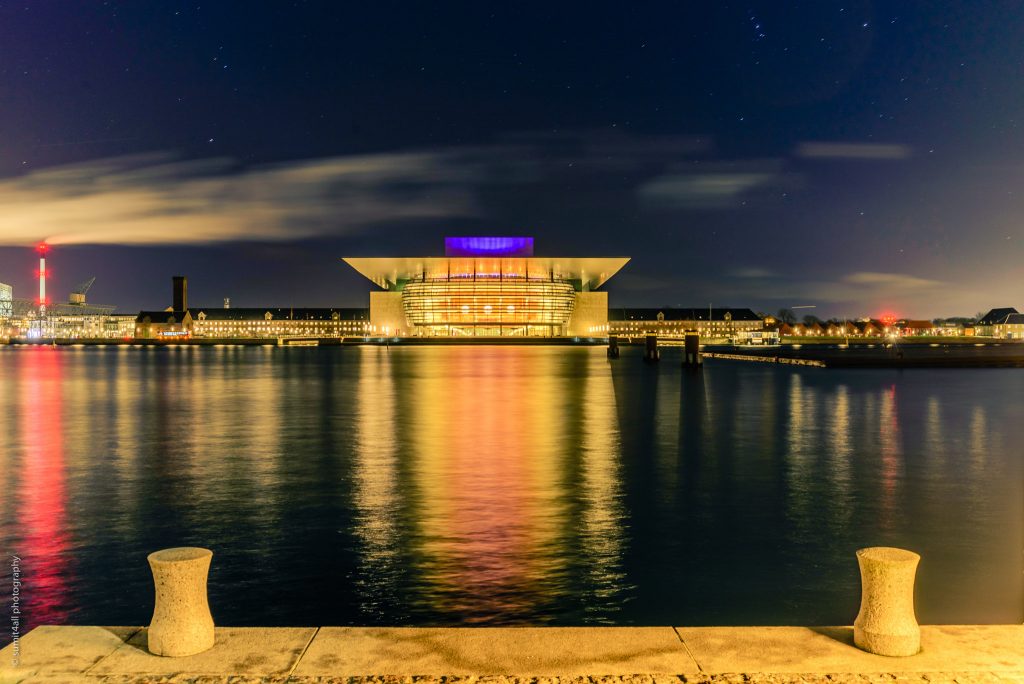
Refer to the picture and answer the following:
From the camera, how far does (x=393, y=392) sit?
44.3 metres

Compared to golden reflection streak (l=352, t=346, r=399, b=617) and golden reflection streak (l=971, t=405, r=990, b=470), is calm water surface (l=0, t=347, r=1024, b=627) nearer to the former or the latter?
golden reflection streak (l=352, t=346, r=399, b=617)

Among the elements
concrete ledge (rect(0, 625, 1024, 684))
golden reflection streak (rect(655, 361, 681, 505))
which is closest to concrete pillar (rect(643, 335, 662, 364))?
golden reflection streak (rect(655, 361, 681, 505))

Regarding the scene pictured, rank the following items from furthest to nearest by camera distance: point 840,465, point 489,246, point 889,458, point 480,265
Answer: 1. point 489,246
2. point 480,265
3. point 889,458
4. point 840,465

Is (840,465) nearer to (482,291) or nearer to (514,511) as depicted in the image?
(514,511)

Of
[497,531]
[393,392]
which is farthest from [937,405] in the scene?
[497,531]

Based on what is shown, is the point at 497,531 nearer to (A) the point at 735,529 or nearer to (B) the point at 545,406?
(A) the point at 735,529

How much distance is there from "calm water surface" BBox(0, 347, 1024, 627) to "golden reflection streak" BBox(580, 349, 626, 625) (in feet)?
0.17

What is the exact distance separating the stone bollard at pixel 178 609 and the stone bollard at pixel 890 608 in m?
4.83

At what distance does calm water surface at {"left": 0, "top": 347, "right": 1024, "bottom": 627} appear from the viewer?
10.3 meters

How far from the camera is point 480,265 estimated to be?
174375mm

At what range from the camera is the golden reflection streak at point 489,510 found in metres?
10.3

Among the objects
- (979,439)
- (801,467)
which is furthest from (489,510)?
(979,439)

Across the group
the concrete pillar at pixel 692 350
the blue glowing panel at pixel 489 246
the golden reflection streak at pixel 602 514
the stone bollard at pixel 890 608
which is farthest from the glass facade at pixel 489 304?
the stone bollard at pixel 890 608

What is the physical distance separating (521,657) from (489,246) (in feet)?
571
